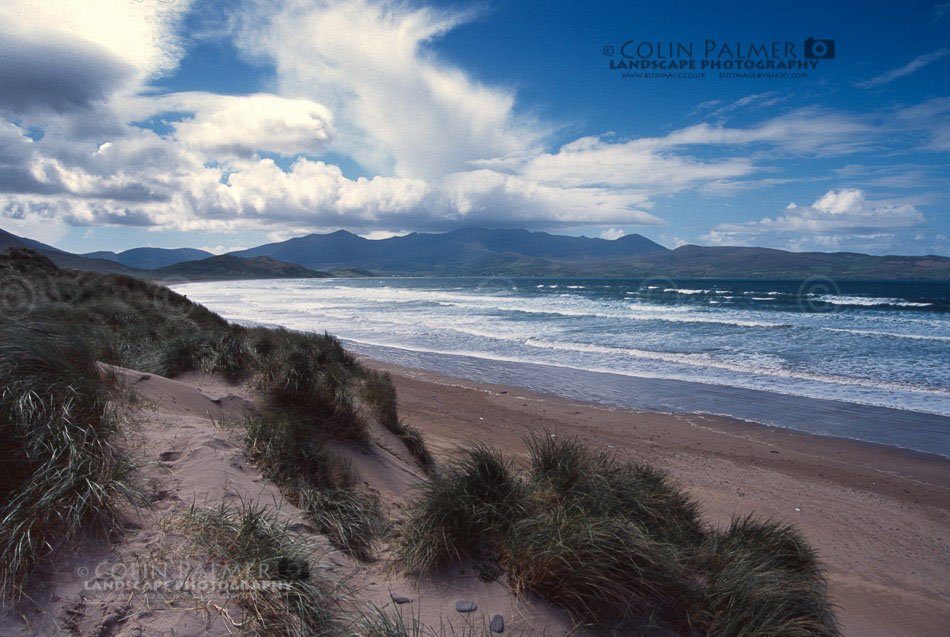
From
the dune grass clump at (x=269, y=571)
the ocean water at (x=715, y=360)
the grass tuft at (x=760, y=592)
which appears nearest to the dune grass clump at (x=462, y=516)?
the dune grass clump at (x=269, y=571)

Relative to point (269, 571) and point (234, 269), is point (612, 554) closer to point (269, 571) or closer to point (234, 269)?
point (269, 571)

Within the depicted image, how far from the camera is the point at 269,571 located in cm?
237

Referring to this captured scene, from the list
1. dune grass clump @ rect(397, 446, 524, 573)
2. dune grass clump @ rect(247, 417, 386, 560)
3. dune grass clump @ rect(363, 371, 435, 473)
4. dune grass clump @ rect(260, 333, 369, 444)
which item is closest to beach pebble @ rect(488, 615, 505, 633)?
dune grass clump @ rect(397, 446, 524, 573)

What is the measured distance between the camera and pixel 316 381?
5.80 m

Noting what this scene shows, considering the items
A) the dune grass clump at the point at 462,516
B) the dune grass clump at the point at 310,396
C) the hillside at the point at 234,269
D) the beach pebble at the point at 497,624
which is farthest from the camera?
the hillside at the point at 234,269

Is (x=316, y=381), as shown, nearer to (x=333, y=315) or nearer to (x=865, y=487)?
(x=865, y=487)

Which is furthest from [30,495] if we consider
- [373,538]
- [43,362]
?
[373,538]

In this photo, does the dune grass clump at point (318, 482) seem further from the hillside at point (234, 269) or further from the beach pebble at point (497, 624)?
the hillside at point (234, 269)

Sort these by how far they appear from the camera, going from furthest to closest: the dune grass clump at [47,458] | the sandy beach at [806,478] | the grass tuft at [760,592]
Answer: the sandy beach at [806,478] < the grass tuft at [760,592] < the dune grass clump at [47,458]

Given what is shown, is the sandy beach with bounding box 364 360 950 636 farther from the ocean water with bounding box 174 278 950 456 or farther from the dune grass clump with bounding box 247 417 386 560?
the ocean water with bounding box 174 278 950 456

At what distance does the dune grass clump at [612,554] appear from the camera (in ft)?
8.73

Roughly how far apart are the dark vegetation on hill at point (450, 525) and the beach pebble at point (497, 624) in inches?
8.7

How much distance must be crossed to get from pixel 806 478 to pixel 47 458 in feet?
32.3

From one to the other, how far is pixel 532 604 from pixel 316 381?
4.02 metres
